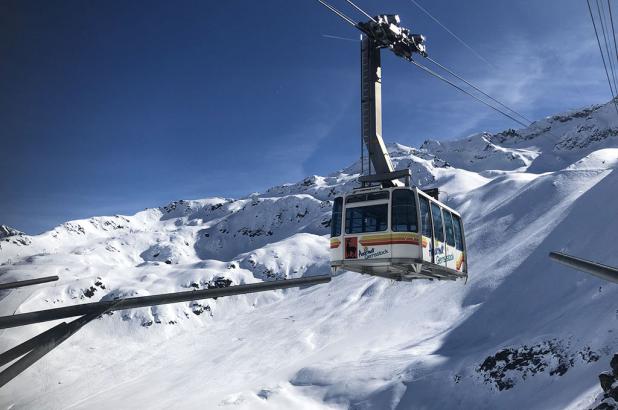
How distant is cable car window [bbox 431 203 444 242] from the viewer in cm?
1644

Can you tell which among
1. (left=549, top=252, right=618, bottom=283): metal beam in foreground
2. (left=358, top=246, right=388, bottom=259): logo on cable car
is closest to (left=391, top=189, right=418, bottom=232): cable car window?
(left=358, top=246, right=388, bottom=259): logo on cable car

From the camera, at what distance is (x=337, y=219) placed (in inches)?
656

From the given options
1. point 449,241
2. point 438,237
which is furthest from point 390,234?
point 449,241

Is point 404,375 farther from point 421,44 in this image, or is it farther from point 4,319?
point 4,319

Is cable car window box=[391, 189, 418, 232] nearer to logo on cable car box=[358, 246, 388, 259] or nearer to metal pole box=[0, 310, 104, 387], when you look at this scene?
logo on cable car box=[358, 246, 388, 259]

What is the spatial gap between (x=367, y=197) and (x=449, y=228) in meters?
3.82

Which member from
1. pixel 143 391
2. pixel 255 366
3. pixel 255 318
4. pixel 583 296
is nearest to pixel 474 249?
pixel 583 296

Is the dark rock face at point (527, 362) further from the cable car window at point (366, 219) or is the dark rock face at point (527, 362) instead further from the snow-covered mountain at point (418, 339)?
the cable car window at point (366, 219)

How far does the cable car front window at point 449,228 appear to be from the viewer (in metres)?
17.8

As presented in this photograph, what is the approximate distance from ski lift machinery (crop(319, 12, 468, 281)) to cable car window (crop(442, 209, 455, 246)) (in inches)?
7.2

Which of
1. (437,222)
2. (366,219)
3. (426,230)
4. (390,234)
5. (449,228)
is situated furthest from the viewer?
(449,228)

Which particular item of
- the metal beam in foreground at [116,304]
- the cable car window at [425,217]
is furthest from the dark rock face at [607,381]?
the metal beam in foreground at [116,304]

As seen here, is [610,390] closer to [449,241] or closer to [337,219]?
[449,241]

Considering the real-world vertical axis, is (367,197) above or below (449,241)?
above
